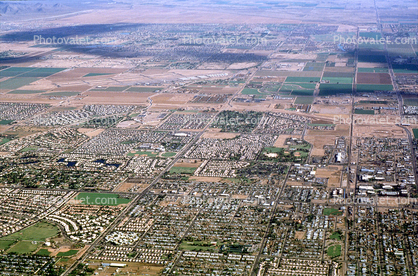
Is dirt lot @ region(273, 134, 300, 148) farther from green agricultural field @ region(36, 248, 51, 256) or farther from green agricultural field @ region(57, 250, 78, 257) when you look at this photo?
green agricultural field @ region(36, 248, 51, 256)

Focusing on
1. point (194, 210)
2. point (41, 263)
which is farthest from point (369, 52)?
point (41, 263)

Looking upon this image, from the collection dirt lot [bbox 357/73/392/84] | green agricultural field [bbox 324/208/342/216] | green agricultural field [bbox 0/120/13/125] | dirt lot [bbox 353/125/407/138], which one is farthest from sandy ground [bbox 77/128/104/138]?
dirt lot [bbox 357/73/392/84]

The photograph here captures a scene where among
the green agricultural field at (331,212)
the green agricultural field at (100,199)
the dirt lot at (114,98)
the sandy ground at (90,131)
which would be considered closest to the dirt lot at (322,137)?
the green agricultural field at (331,212)

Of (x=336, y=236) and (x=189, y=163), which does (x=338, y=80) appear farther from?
(x=336, y=236)

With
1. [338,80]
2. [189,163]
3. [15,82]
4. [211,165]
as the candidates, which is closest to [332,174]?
[211,165]

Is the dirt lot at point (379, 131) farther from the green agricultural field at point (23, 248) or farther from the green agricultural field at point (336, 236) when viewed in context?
the green agricultural field at point (23, 248)

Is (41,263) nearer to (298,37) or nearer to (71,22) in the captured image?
(298,37)

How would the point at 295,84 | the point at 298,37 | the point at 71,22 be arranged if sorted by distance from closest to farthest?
the point at 295,84, the point at 298,37, the point at 71,22
